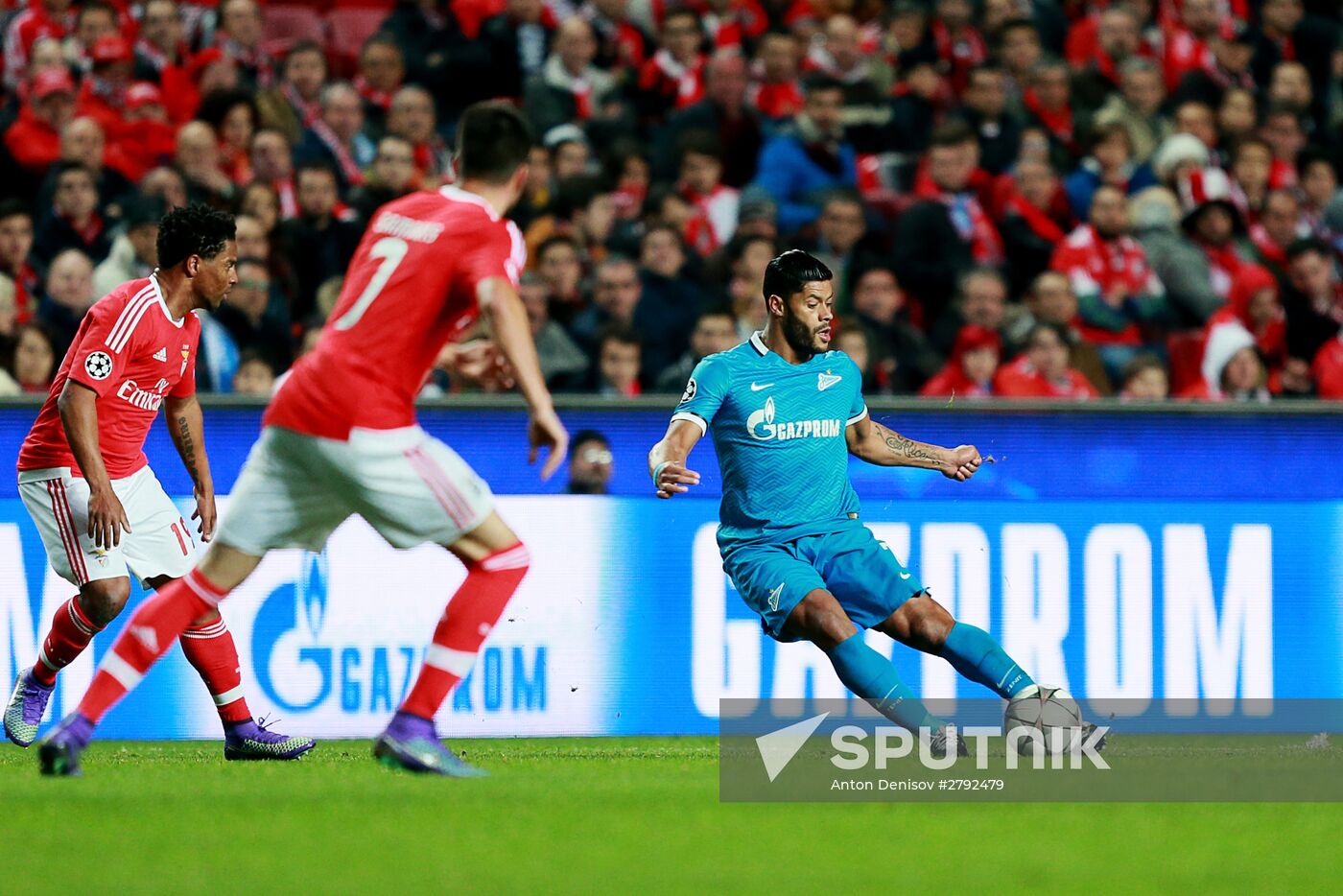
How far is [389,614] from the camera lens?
8852mm

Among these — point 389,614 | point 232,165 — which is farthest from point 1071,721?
point 232,165

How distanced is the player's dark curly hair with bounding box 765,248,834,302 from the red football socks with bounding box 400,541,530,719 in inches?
76.9

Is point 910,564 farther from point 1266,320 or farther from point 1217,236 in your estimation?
point 1217,236

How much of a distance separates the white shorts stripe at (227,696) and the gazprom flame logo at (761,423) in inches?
83.8

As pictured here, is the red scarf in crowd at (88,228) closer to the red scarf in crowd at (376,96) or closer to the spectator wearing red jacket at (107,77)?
the spectator wearing red jacket at (107,77)

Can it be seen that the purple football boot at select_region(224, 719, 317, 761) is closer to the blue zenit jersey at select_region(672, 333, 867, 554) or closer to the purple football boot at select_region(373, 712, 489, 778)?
the purple football boot at select_region(373, 712, 489, 778)

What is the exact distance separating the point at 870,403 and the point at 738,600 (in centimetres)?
108

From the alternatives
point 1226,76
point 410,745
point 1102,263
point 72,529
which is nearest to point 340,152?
point 1102,263

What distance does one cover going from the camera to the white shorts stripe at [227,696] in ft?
23.9

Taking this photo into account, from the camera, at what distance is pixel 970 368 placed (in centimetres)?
1098

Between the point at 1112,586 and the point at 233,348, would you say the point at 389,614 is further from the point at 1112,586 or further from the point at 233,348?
the point at 1112,586

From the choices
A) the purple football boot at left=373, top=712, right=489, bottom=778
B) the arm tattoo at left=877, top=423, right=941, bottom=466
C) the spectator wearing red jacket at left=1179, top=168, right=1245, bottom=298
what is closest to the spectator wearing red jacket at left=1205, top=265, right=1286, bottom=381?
the spectator wearing red jacket at left=1179, top=168, right=1245, bottom=298

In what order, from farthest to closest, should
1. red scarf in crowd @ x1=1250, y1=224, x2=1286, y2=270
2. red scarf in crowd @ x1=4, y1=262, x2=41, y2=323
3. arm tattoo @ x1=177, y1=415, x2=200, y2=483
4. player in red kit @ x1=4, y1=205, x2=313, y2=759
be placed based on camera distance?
red scarf in crowd @ x1=1250, y1=224, x2=1286, y2=270 < red scarf in crowd @ x1=4, y1=262, x2=41, y2=323 < arm tattoo @ x1=177, y1=415, x2=200, y2=483 < player in red kit @ x1=4, y1=205, x2=313, y2=759

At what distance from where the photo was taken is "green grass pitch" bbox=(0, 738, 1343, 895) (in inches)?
170
